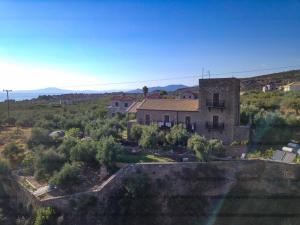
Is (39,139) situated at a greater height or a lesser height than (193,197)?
greater

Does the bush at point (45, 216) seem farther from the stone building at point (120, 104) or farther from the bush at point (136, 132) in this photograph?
the stone building at point (120, 104)

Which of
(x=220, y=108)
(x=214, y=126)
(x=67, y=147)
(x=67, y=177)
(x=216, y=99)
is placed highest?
(x=216, y=99)

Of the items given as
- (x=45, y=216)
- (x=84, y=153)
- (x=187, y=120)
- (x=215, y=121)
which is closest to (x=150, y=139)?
(x=84, y=153)

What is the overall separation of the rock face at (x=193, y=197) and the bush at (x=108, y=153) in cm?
128

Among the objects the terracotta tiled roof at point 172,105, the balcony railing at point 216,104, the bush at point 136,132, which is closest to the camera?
the balcony railing at point 216,104

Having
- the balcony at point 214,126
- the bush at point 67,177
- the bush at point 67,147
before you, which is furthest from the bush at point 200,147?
the bush at point 67,147

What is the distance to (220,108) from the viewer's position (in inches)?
822

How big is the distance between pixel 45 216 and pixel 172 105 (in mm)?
13046

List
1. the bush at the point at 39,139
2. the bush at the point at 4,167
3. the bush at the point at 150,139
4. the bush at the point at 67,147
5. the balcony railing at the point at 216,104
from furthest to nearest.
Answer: the bush at the point at 39,139 < the balcony railing at the point at 216,104 < the bush at the point at 150,139 < the bush at the point at 67,147 < the bush at the point at 4,167

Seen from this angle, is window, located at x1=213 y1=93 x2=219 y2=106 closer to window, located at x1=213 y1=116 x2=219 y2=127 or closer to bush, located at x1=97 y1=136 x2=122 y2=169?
window, located at x1=213 y1=116 x2=219 y2=127

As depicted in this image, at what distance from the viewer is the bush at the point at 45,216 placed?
1369 cm

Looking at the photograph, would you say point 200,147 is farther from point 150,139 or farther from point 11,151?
point 11,151

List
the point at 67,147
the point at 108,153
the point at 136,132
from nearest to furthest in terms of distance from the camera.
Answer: the point at 108,153 → the point at 67,147 → the point at 136,132

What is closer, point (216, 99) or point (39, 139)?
point (216, 99)
